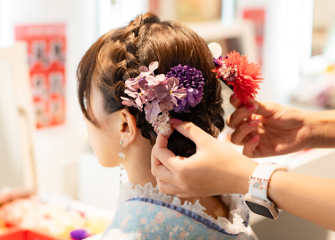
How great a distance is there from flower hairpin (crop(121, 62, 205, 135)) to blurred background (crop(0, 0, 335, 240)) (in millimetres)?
235

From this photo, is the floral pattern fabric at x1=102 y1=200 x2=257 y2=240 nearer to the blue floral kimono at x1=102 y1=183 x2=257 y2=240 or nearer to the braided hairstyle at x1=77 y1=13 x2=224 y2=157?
the blue floral kimono at x1=102 y1=183 x2=257 y2=240

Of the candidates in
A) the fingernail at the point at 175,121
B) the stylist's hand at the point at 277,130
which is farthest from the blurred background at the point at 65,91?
the fingernail at the point at 175,121

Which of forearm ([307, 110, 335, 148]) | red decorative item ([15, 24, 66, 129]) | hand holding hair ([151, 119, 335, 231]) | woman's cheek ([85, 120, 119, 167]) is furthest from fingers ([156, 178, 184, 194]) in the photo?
red decorative item ([15, 24, 66, 129])

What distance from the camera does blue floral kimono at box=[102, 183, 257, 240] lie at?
847 mm

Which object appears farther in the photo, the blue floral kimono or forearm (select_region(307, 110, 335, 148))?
forearm (select_region(307, 110, 335, 148))

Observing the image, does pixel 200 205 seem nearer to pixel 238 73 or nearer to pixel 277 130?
pixel 238 73

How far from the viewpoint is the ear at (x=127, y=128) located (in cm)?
89

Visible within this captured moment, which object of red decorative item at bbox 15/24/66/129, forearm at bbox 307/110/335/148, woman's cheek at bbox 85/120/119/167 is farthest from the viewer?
red decorative item at bbox 15/24/66/129

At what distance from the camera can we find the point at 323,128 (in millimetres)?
1111

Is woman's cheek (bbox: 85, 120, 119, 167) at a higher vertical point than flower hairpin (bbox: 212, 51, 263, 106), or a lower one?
lower

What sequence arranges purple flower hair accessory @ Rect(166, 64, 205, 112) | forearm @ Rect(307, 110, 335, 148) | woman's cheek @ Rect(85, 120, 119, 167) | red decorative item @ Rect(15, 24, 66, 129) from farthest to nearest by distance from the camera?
red decorative item @ Rect(15, 24, 66, 129) → forearm @ Rect(307, 110, 335, 148) → woman's cheek @ Rect(85, 120, 119, 167) → purple flower hair accessory @ Rect(166, 64, 205, 112)

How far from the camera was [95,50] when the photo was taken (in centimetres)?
94

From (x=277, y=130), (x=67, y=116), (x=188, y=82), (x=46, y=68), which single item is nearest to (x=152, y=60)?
(x=188, y=82)

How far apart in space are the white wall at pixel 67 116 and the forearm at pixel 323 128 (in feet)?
4.60
